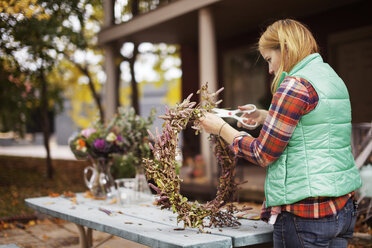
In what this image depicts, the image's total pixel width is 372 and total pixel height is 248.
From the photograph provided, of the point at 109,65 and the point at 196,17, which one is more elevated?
the point at 196,17

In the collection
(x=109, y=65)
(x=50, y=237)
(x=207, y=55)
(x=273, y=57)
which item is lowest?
(x=50, y=237)

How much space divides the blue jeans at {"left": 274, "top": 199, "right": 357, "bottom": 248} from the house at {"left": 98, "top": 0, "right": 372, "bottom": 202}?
5.53m

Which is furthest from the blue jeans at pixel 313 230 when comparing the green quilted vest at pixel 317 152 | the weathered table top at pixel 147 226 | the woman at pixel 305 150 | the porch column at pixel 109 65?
the porch column at pixel 109 65

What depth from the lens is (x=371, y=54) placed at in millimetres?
8930

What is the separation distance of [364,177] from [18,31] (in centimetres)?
613

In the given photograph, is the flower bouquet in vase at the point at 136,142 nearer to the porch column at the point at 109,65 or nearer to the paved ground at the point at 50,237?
the paved ground at the point at 50,237

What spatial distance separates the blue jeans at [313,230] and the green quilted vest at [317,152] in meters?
0.10

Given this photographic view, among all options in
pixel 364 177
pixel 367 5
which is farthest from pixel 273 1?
pixel 364 177

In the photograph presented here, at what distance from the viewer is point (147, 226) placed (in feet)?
8.98

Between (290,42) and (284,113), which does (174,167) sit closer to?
(284,113)

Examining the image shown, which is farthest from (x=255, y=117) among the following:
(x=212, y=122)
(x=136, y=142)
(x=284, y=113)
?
(x=136, y=142)

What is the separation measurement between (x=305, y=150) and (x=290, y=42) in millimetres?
497

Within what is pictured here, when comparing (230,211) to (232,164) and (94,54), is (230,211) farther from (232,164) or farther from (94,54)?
(94,54)

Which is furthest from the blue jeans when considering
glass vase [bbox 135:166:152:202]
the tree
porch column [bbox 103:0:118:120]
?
porch column [bbox 103:0:118:120]
